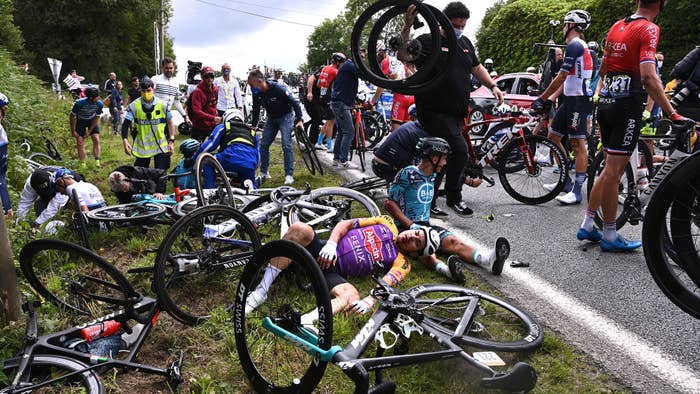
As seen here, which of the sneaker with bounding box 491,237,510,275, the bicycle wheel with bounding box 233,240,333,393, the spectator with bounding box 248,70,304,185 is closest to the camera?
the bicycle wheel with bounding box 233,240,333,393

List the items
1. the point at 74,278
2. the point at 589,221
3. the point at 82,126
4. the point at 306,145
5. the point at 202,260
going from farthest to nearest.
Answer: the point at 82,126 < the point at 306,145 < the point at 589,221 < the point at 202,260 < the point at 74,278

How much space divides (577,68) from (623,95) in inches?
81.0

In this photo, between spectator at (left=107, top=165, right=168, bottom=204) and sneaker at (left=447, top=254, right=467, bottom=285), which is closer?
sneaker at (left=447, top=254, right=467, bottom=285)

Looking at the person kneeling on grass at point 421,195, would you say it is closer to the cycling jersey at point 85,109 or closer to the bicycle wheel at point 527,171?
the bicycle wheel at point 527,171

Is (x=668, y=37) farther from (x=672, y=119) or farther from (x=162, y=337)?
(x=162, y=337)

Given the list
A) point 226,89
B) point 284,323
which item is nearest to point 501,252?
point 284,323

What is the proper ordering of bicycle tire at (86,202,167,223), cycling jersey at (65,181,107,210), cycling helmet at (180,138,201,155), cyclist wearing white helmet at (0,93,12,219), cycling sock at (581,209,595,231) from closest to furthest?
cycling sock at (581,209,595,231) → bicycle tire at (86,202,167,223) → cycling jersey at (65,181,107,210) → cyclist wearing white helmet at (0,93,12,219) → cycling helmet at (180,138,201,155)

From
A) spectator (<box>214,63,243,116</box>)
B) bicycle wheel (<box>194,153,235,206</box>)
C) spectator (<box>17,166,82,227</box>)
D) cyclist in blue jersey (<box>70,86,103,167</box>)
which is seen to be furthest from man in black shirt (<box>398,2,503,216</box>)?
cyclist in blue jersey (<box>70,86,103,167</box>)

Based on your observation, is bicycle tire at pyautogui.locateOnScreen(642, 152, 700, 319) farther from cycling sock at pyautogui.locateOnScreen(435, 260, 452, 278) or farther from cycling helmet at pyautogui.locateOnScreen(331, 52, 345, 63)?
cycling helmet at pyautogui.locateOnScreen(331, 52, 345, 63)

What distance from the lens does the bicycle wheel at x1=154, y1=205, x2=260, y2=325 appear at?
11.8 feet

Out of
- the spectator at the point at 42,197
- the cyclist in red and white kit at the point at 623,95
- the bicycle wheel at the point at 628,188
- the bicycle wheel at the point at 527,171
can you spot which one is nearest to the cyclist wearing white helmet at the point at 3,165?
the spectator at the point at 42,197

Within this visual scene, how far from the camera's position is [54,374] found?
277cm

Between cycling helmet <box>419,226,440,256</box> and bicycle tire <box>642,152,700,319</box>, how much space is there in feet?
6.88

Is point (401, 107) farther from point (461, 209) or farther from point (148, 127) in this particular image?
point (148, 127)
